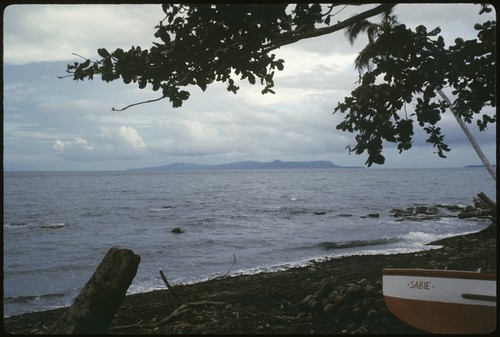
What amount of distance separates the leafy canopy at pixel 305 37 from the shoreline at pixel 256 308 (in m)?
2.62

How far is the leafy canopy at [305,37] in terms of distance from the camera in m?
5.68

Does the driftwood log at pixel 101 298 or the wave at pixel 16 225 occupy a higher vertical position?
the driftwood log at pixel 101 298

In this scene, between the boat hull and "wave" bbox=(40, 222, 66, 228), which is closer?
the boat hull

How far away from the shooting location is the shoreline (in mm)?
6355

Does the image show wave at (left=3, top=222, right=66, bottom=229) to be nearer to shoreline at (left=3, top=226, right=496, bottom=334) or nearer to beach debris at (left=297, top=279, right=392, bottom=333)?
shoreline at (left=3, top=226, right=496, bottom=334)

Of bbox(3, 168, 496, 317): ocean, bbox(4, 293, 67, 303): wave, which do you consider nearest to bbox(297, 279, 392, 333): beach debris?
bbox(3, 168, 496, 317): ocean

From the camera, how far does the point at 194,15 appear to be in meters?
5.64

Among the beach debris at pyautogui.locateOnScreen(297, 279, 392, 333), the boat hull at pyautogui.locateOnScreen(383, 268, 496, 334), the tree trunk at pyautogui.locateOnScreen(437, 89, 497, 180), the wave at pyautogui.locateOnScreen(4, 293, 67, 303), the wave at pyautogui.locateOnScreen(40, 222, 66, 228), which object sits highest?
the tree trunk at pyautogui.locateOnScreen(437, 89, 497, 180)

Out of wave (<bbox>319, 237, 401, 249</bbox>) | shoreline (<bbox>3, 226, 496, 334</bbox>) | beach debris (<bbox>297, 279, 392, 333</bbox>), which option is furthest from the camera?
wave (<bbox>319, 237, 401, 249</bbox>)

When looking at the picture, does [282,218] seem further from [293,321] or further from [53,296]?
[293,321]

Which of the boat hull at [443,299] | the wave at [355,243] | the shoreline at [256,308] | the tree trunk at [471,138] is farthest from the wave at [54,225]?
the boat hull at [443,299]

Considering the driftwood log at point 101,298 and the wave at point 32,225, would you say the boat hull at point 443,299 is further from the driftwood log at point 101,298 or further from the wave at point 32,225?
the wave at point 32,225

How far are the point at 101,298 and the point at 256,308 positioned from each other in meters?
2.83

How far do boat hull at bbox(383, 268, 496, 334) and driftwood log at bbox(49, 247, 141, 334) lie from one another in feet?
12.2
